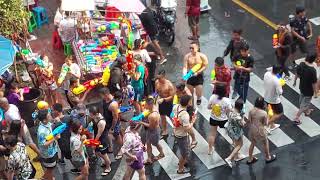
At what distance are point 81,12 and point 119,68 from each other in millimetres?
3364

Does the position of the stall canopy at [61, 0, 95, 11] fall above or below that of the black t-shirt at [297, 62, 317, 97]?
above

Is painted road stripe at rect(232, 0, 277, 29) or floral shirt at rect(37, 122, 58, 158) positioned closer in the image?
floral shirt at rect(37, 122, 58, 158)

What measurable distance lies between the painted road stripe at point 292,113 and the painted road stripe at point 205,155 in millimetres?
2304

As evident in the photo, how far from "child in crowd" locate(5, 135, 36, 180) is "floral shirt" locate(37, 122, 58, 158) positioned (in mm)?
475

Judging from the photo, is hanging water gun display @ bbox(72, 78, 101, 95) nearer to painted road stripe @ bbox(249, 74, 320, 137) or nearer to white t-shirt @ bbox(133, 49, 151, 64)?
white t-shirt @ bbox(133, 49, 151, 64)

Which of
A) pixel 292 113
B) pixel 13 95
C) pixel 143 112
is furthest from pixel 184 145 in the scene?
pixel 13 95

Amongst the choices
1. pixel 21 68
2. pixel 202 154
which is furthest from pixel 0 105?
pixel 202 154

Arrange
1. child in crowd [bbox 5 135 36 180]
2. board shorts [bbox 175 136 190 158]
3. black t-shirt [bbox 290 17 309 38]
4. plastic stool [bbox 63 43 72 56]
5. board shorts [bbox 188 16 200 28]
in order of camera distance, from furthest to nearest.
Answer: board shorts [bbox 188 16 200 28], plastic stool [bbox 63 43 72 56], black t-shirt [bbox 290 17 309 38], board shorts [bbox 175 136 190 158], child in crowd [bbox 5 135 36 180]

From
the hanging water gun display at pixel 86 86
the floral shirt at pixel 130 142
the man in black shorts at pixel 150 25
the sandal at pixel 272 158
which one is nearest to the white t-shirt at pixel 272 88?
the sandal at pixel 272 158

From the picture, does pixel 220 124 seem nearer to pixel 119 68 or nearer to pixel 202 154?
pixel 202 154

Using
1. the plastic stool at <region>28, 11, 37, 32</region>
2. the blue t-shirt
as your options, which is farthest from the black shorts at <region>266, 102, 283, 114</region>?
the plastic stool at <region>28, 11, 37, 32</region>

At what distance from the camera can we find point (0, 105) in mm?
11633

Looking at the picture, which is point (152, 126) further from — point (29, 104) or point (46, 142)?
point (29, 104)

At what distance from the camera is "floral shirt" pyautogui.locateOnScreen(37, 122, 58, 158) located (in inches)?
424
